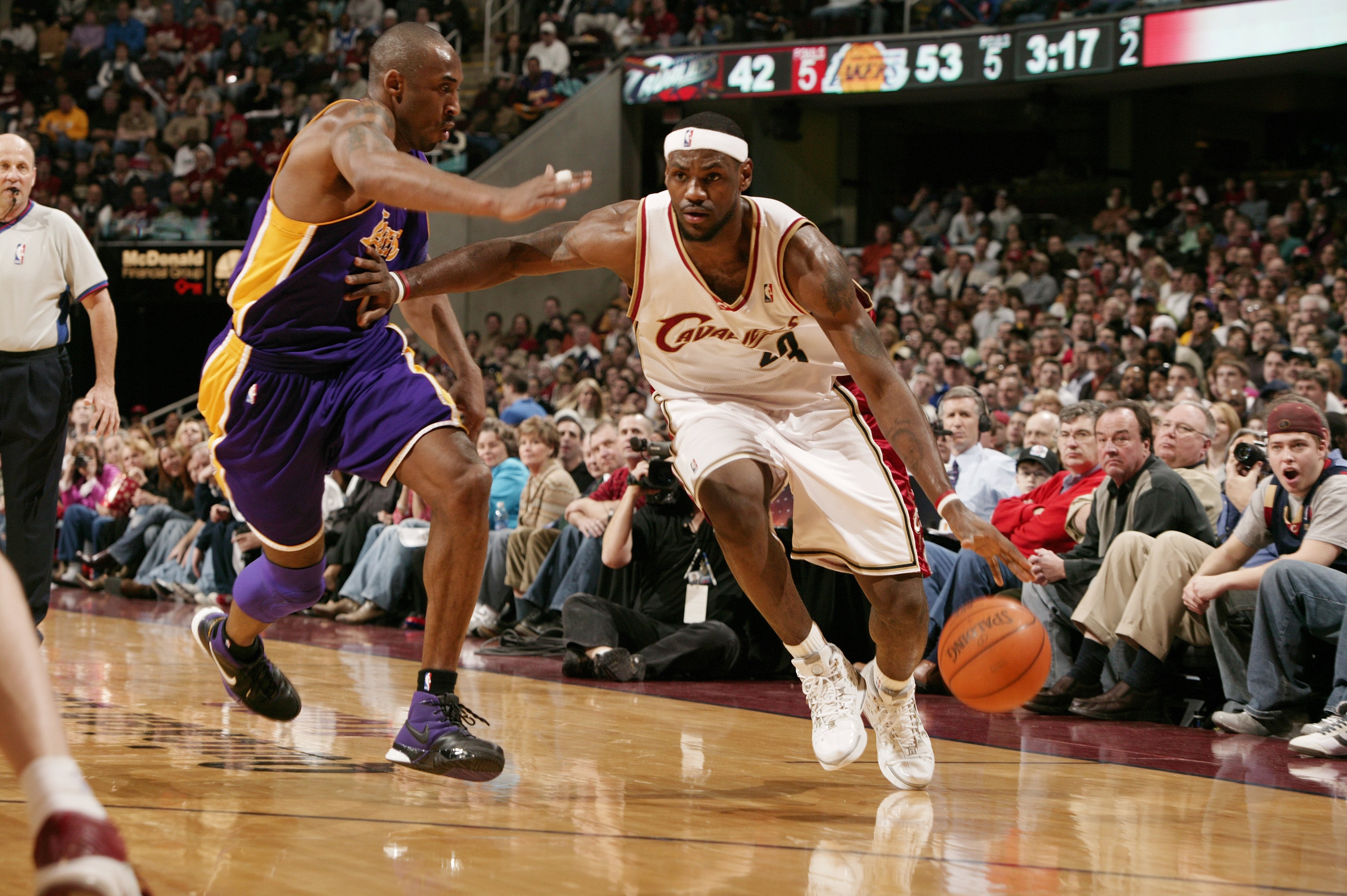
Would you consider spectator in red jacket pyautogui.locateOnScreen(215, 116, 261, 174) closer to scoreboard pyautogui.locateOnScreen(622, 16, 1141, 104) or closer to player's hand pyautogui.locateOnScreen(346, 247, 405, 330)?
scoreboard pyautogui.locateOnScreen(622, 16, 1141, 104)

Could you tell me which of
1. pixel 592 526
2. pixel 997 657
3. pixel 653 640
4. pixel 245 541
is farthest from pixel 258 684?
pixel 245 541

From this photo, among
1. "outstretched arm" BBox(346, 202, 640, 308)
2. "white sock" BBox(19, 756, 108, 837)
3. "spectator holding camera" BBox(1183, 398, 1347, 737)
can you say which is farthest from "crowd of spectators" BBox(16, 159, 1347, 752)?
"white sock" BBox(19, 756, 108, 837)

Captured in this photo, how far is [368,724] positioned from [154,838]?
5.35 feet

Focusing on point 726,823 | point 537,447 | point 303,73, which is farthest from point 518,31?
point 726,823

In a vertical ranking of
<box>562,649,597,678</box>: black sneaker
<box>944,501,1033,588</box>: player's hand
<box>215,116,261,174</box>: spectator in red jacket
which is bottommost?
<box>562,649,597,678</box>: black sneaker

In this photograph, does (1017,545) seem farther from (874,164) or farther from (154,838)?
(874,164)

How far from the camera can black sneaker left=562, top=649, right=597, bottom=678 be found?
5.81 metres

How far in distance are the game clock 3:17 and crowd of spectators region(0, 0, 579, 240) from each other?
558 centimetres

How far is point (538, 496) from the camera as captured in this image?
774 cm

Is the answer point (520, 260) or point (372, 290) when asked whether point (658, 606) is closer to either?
point (520, 260)

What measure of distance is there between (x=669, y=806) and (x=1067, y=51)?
12461 mm

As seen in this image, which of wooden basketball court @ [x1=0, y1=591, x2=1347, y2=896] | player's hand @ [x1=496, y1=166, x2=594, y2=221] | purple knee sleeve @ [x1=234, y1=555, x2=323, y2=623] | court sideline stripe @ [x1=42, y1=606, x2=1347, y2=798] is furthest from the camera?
purple knee sleeve @ [x1=234, y1=555, x2=323, y2=623]

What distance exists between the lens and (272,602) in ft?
12.4

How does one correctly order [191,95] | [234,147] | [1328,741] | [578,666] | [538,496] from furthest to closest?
1. [191,95]
2. [234,147]
3. [538,496]
4. [578,666]
5. [1328,741]
